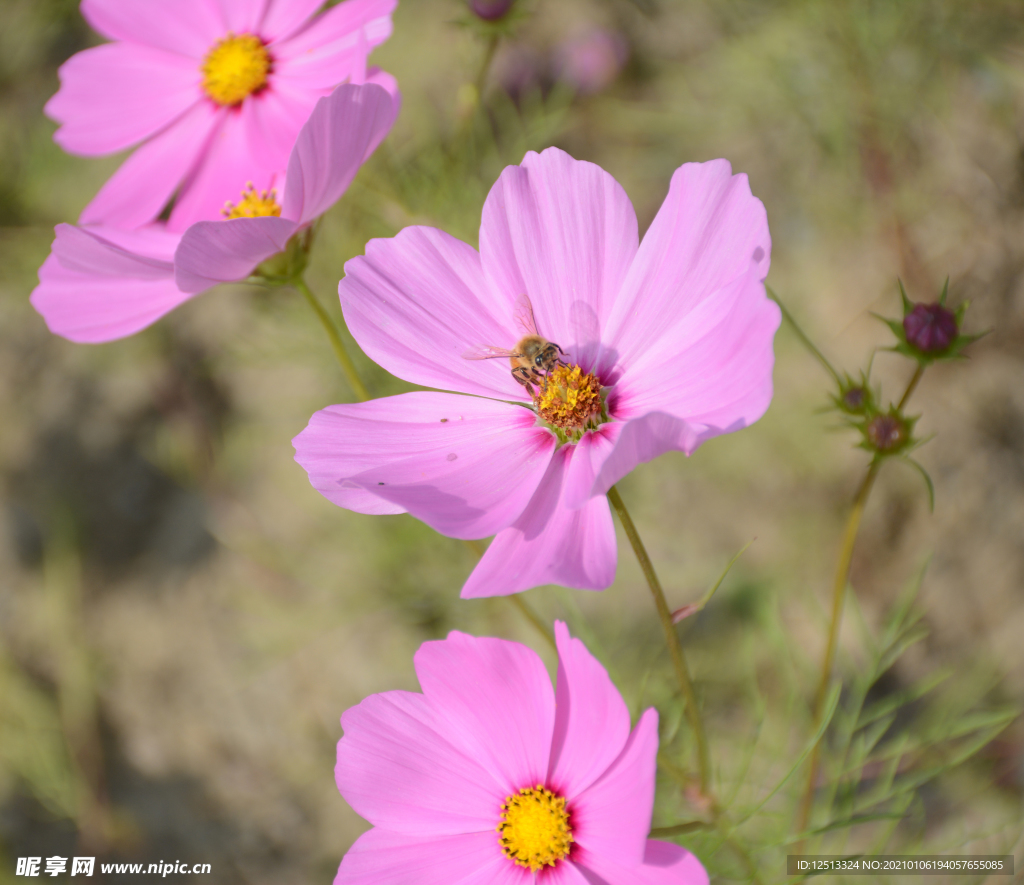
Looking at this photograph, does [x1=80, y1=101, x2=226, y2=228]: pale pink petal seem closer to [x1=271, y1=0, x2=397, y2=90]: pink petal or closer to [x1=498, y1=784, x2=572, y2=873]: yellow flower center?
[x1=271, y1=0, x2=397, y2=90]: pink petal

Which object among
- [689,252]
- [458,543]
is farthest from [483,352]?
[458,543]

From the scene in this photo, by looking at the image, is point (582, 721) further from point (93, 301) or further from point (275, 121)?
point (275, 121)

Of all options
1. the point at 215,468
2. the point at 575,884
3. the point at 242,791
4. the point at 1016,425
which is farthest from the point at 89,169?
the point at 1016,425

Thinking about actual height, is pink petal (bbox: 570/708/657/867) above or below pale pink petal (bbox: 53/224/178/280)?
below

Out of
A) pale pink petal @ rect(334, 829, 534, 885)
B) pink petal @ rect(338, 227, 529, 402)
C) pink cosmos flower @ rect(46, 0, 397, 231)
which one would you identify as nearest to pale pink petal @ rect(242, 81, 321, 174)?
pink cosmos flower @ rect(46, 0, 397, 231)

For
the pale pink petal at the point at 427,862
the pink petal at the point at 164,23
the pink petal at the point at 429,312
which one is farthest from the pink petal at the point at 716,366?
the pink petal at the point at 164,23
